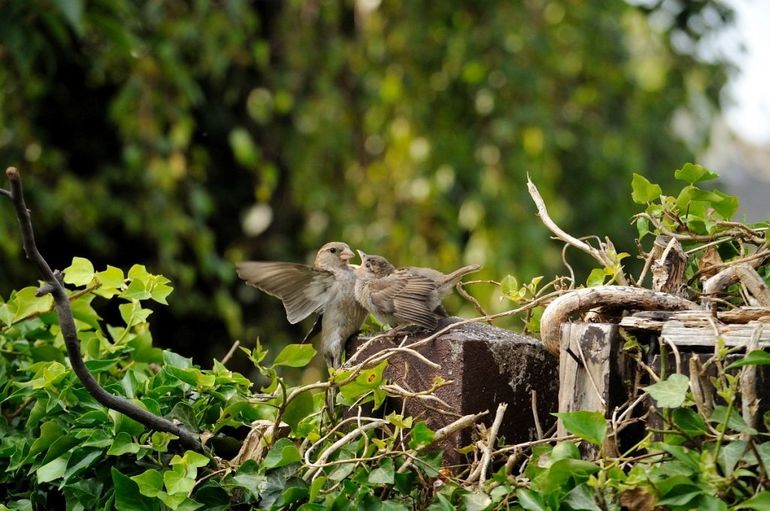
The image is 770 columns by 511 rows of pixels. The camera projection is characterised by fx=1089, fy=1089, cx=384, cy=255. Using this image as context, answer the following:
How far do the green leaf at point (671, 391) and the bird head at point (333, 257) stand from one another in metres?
1.44

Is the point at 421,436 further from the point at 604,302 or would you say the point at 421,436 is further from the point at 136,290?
the point at 136,290

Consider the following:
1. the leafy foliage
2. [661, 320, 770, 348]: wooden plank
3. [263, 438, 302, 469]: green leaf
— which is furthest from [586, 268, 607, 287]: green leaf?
[263, 438, 302, 469]: green leaf

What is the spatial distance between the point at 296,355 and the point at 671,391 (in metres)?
0.57

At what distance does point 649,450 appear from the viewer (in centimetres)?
132

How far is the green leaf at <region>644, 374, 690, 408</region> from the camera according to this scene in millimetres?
1265

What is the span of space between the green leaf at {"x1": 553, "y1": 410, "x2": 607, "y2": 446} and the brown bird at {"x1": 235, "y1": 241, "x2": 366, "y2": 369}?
101 centimetres

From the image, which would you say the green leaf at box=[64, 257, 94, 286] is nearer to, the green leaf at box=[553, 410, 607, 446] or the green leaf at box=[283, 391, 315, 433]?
the green leaf at box=[283, 391, 315, 433]

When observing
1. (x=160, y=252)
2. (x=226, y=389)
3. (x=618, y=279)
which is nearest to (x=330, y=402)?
(x=226, y=389)

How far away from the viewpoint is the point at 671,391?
A: 1.28 m

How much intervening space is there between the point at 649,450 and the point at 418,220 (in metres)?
5.25

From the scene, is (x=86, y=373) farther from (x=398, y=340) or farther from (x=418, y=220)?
(x=418, y=220)

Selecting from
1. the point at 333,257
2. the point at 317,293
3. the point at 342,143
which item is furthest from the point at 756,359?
the point at 342,143

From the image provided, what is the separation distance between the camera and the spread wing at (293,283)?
7.90ft

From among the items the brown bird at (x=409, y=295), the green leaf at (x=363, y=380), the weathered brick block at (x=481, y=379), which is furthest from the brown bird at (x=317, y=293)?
the green leaf at (x=363, y=380)
